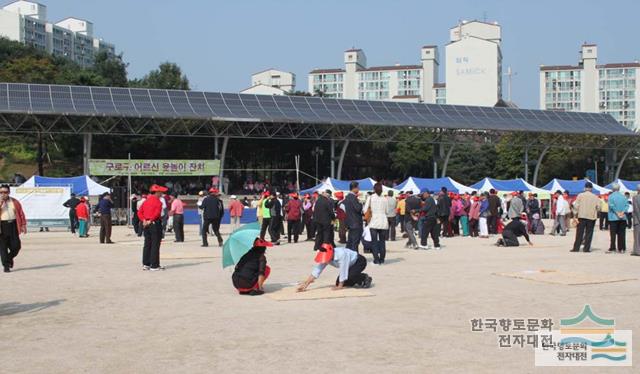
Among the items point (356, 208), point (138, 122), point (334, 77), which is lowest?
point (356, 208)

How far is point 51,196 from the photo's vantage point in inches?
1095

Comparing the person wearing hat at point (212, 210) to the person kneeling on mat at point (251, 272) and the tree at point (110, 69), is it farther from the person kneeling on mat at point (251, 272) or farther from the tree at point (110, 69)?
the tree at point (110, 69)

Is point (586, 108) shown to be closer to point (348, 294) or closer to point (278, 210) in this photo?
point (278, 210)

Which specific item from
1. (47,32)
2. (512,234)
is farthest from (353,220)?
(47,32)

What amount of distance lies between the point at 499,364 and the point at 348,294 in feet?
13.9

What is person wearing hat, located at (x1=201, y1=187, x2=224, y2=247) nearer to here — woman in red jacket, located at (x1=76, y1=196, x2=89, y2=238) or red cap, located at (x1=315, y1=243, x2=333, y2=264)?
woman in red jacket, located at (x1=76, y1=196, x2=89, y2=238)

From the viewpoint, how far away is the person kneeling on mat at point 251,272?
34.0 ft

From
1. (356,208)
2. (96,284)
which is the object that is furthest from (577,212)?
(96,284)

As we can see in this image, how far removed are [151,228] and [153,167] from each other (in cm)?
2424

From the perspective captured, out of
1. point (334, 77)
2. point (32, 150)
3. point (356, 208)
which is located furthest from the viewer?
point (334, 77)

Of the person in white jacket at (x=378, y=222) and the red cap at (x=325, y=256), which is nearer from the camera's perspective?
the red cap at (x=325, y=256)

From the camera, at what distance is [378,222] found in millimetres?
14234

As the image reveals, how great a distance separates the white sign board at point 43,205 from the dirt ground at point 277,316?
13.3 m

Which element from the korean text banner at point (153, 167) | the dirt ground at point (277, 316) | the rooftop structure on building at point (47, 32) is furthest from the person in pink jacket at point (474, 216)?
the rooftop structure on building at point (47, 32)
